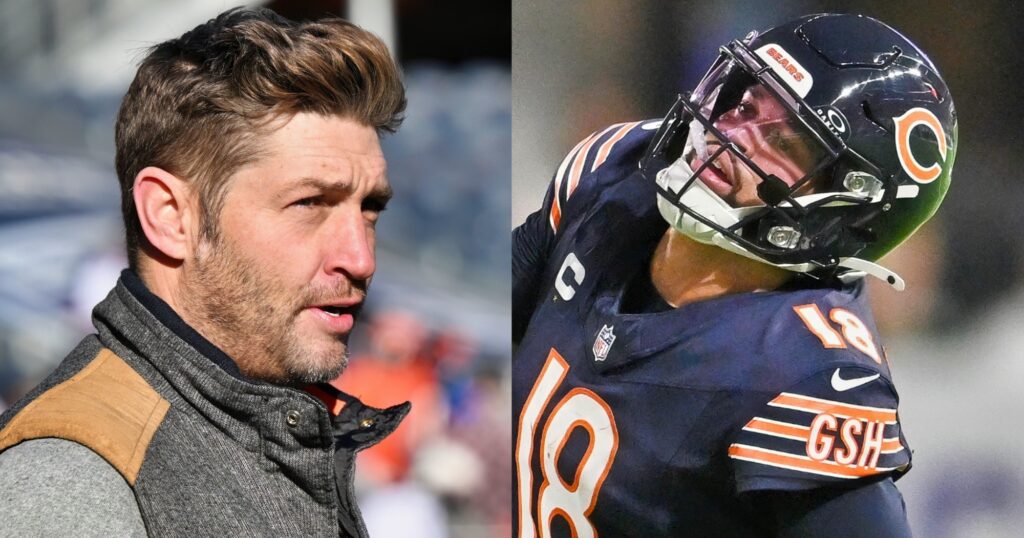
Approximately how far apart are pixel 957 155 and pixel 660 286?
485 millimetres

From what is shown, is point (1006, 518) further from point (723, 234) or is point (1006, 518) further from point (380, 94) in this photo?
point (380, 94)

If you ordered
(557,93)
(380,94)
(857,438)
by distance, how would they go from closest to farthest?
(380,94) < (857,438) < (557,93)

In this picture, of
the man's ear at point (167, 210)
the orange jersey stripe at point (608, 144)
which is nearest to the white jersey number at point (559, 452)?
the orange jersey stripe at point (608, 144)

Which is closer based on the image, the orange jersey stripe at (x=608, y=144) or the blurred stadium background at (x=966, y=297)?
the blurred stadium background at (x=966, y=297)

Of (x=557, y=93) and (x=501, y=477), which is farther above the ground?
(x=557, y=93)

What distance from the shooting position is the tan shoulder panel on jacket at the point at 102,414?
2.42 feet

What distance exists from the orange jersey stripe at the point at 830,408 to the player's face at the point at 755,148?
0.95 feet

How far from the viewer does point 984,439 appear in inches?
60.1

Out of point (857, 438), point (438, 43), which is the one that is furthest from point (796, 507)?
point (438, 43)

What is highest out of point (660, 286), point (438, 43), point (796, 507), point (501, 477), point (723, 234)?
point (438, 43)

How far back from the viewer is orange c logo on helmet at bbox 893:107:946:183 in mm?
1402

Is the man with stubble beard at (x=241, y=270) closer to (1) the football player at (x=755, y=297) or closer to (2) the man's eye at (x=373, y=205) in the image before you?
(2) the man's eye at (x=373, y=205)

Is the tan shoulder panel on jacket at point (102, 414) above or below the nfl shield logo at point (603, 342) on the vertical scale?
above

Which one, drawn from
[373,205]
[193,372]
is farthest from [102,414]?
[373,205]
